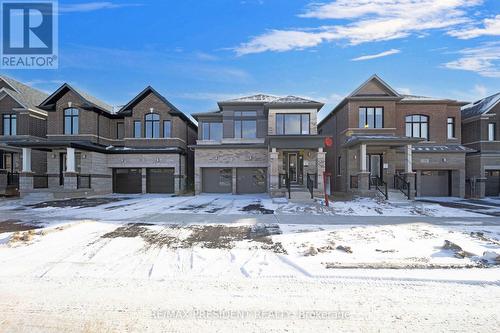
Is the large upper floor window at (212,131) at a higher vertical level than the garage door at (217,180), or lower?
higher

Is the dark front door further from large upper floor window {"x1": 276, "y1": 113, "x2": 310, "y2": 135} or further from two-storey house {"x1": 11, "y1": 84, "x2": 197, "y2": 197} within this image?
large upper floor window {"x1": 276, "y1": 113, "x2": 310, "y2": 135}

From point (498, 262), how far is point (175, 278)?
679cm

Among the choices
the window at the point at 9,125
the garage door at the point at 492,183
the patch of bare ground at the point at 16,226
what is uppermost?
the window at the point at 9,125

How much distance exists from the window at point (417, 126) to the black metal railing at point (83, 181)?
26.1 meters

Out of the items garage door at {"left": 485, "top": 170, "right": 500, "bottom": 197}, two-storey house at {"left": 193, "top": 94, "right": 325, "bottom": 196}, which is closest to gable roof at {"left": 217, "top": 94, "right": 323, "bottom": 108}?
two-storey house at {"left": 193, "top": 94, "right": 325, "bottom": 196}

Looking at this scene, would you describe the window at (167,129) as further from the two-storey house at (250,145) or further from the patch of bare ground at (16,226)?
the patch of bare ground at (16,226)

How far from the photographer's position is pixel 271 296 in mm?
4523

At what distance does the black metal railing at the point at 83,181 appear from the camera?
2165 centimetres

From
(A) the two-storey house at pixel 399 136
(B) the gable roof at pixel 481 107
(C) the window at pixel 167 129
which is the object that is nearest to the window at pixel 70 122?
(C) the window at pixel 167 129

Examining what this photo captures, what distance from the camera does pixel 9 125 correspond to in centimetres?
2530

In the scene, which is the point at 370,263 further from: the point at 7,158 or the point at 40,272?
the point at 7,158

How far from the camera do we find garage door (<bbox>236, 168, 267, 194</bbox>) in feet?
79.1

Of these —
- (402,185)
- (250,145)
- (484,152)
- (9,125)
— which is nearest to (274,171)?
(250,145)

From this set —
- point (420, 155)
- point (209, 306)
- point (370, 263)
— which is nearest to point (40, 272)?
point (209, 306)
